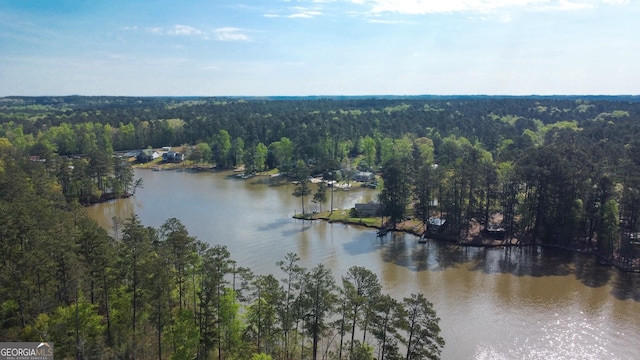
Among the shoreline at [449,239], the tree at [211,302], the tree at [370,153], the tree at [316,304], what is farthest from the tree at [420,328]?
the tree at [370,153]

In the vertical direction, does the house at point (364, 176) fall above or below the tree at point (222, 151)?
below

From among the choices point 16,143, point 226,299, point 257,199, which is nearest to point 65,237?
point 226,299

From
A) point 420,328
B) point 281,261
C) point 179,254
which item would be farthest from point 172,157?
point 420,328

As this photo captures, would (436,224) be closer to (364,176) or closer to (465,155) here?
(465,155)

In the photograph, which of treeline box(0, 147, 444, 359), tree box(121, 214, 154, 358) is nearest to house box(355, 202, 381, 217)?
treeline box(0, 147, 444, 359)

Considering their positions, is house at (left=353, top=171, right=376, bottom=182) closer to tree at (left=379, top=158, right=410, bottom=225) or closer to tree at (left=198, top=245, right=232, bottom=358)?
tree at (left=379, top=158, right=410, bottom=225)
